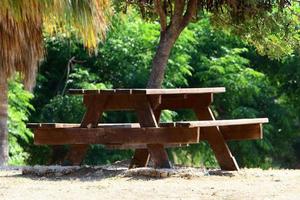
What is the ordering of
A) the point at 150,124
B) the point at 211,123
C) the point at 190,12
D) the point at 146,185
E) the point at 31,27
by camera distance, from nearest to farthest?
the point at 146,185 → the point at 150,124 → the point at 211,123 → the point at 31,27 → the point at 190,12

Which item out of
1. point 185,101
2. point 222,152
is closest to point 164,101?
point 185,101

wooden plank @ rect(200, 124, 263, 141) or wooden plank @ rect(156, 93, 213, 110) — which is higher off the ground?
wooden plank @ rect(156, 93, 213, 110)

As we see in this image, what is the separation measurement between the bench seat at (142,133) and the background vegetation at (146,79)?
297 inches

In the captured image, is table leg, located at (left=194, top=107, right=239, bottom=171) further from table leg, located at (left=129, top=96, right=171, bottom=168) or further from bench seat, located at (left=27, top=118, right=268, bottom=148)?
table leg, located at (left=129, top=96, right=171, bottom=168)

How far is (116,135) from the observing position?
28.2 ft

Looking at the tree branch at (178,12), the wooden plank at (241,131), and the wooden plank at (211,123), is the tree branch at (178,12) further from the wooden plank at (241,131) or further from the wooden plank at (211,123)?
the wooden plank at (211,123)

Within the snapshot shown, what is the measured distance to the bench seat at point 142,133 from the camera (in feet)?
27.3

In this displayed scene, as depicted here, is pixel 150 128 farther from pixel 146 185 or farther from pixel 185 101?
pixel 185 101

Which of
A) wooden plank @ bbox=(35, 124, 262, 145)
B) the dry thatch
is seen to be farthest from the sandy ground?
the dry thatch

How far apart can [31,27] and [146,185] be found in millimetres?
4512

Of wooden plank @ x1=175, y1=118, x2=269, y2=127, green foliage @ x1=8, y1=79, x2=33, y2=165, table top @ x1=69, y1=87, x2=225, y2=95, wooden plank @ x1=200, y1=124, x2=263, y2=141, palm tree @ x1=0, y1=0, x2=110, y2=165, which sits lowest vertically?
green foliage @ x1=8, y1=79, x2=33, y2=165

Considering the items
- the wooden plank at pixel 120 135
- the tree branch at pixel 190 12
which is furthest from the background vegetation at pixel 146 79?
the wooden plank at pixel 120 135

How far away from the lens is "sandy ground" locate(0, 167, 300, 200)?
6.87 m

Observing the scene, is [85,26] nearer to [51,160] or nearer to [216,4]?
[216,4]
